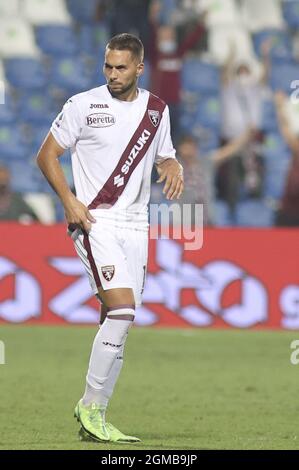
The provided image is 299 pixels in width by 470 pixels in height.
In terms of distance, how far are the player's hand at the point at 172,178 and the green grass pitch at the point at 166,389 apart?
4.79 ft

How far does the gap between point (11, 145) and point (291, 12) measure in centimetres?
552

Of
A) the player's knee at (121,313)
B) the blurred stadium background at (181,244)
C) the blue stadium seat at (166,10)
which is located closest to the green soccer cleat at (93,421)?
the blurred stadium background at (181,244)

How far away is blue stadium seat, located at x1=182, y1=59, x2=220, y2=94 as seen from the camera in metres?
19.6

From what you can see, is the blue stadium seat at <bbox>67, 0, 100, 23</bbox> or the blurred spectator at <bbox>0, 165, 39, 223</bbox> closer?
the blurred spectator at <bbox>0, 165, 39, 223</bbox>

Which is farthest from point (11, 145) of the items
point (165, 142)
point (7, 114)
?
point (165, 142)

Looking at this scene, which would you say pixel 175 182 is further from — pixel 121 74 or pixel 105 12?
pixel 105 12

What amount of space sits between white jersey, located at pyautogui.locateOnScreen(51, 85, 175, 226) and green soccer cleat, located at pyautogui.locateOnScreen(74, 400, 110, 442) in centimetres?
113

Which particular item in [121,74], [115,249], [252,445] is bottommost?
[252,445]

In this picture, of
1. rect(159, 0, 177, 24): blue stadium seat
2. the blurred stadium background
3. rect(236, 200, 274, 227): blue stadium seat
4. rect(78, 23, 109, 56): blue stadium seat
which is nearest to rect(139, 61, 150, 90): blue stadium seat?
the blurred stadium background

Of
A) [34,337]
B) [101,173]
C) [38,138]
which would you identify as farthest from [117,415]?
[38,138]

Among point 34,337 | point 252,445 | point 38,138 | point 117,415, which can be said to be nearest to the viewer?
point 252,445

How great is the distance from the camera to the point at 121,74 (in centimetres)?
762

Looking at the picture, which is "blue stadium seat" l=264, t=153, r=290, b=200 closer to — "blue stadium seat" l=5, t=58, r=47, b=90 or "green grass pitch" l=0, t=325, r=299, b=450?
"blue stadium seat" l=5, t=58, r=47, b=90

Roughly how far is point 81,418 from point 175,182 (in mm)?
1496
